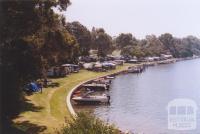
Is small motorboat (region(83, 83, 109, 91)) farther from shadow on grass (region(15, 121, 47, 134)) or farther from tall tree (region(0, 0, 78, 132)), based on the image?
shadow on grass (region(15, 121, 47, 134))

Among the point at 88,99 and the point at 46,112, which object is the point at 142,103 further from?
the point at 46,112

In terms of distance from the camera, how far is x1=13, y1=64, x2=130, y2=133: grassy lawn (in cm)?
3806

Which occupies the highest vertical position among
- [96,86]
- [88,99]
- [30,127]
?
[30,127]

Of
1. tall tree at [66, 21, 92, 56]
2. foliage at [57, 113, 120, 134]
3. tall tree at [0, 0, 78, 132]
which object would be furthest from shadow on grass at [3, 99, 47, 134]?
tall tree at [66, 21, 92, 56]

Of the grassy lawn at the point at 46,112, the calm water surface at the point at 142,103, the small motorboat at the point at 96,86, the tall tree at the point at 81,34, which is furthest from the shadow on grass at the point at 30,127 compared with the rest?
the tall tree at the point at 81,34

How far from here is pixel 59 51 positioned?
53.6m

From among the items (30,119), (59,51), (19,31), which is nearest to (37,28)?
(19,31)

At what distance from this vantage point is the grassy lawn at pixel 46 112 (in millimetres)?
38062

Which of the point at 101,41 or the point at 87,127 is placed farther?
the point at 101,41

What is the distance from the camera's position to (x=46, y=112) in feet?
151

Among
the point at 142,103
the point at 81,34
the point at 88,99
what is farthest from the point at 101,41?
the point at 88,99

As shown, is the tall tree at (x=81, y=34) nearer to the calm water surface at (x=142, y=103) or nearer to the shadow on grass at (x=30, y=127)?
the calm water surface at (x=142, y=103)


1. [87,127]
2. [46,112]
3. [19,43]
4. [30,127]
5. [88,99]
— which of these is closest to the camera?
[87,127]

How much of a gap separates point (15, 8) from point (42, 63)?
6432mm
